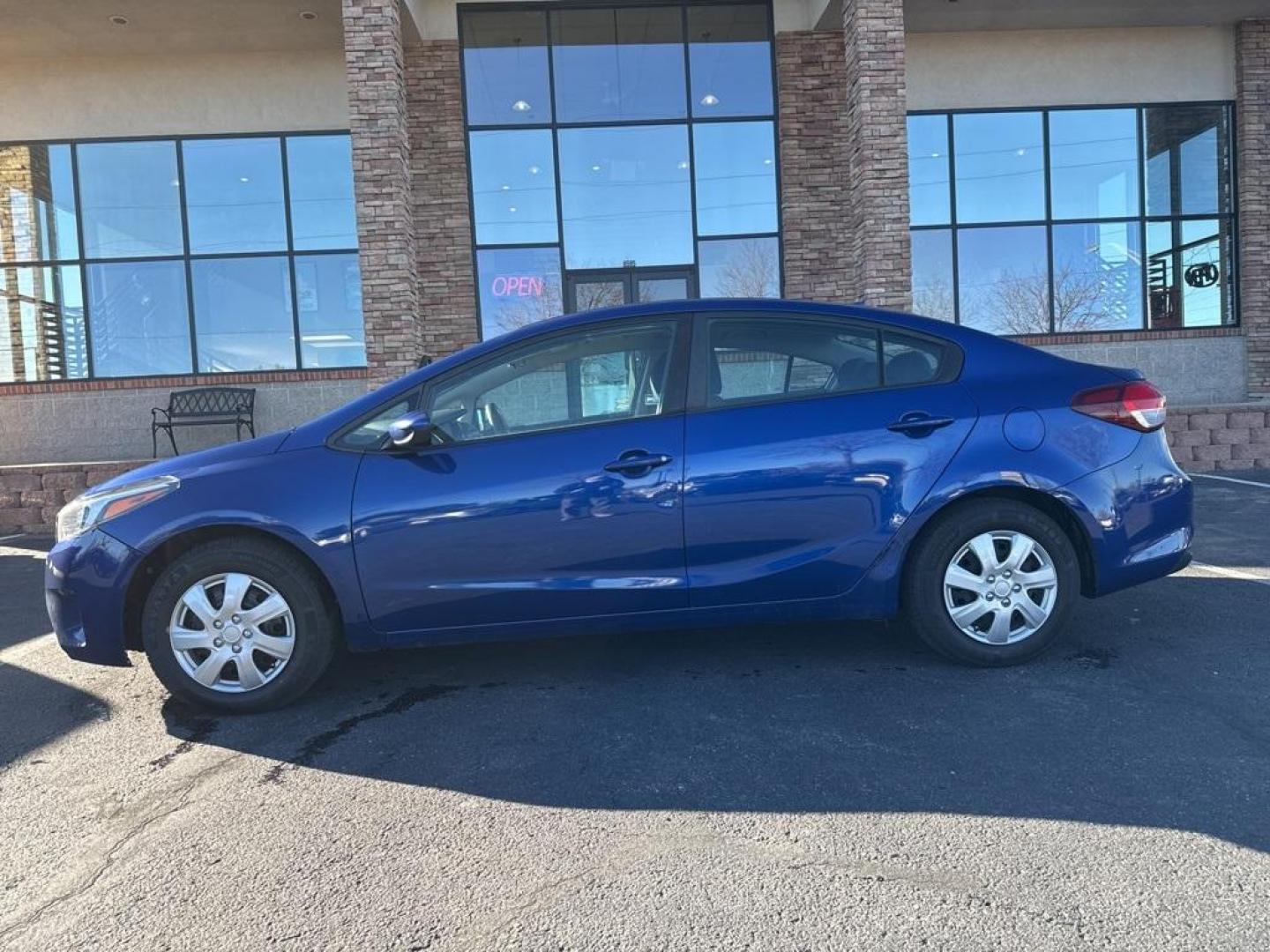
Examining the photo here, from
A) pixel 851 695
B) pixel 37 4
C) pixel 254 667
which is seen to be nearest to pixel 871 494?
pixel 851 695

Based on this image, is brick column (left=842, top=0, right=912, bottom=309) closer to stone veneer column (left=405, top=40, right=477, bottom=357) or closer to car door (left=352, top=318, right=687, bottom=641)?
stone veneer column (left=405, top=40, right=477, bottom=357)

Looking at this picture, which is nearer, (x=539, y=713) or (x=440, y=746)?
(x=440, y=746)

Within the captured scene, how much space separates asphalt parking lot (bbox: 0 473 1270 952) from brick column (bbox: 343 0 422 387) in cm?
686

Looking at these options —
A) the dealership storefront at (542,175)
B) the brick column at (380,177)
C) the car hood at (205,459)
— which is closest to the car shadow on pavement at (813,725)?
the car hood at (205,459)

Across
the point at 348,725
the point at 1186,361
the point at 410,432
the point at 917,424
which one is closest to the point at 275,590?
the point at 348,725

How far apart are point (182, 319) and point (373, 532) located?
38.3ft

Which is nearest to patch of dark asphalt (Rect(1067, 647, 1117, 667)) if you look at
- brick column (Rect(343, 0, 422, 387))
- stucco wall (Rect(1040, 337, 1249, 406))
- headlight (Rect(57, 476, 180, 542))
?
headlight (Rect(57, 476, 180, 542))

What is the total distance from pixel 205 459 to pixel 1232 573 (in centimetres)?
570

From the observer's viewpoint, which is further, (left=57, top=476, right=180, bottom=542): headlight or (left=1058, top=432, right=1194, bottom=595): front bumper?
(left=1058, top=432, right=1194, bottom=595): front bumper

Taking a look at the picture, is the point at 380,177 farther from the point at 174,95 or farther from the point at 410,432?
the point at 410,432

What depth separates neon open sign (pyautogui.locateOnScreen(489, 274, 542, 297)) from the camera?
13.3m

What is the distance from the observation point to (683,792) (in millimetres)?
2986

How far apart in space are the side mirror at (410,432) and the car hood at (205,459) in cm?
48

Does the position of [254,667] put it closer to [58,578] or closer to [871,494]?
[58,578]
